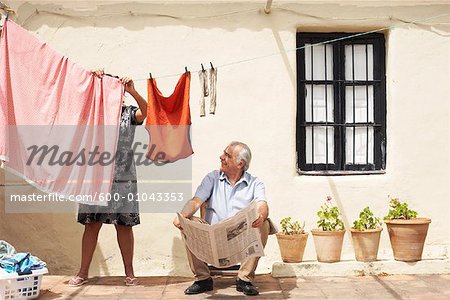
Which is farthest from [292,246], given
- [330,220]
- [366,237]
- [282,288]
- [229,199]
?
[229,199]

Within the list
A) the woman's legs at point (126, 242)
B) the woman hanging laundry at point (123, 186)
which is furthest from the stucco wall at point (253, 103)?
the woman hanging laundry at point (123, 186)

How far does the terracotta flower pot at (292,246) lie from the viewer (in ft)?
19.9

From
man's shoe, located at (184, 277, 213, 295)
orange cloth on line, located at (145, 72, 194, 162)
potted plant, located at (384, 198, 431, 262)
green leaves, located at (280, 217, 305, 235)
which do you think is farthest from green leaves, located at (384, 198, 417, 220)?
orange cloth on line, located at (145, 72, 194, 162)

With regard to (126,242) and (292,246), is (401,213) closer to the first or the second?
(292,246)

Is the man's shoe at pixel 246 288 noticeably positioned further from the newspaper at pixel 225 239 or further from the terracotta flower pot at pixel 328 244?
the terracotta flower pot at pixel 328 244

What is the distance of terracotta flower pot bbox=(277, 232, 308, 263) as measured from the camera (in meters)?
6.05

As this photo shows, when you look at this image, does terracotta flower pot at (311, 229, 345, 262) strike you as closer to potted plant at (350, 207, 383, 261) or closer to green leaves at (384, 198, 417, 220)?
potted plant at (350, 207, 383, 261)

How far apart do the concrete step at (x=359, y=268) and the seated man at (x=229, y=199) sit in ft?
2.66

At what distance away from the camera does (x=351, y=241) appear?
6.52 m

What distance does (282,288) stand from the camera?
5.56 metres

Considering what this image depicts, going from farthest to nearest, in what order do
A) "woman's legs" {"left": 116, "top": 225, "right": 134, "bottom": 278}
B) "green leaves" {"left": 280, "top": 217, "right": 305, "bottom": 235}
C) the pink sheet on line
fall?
"green leaves" {"left": 280, "top": 217, "right": 305, "bottom": 235} → "woman's legs" {"left": 116, "top": 225, "right": 134, "bottom": 278} → the pink sheet on line

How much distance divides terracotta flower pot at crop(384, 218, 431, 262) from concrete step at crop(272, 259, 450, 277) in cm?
8

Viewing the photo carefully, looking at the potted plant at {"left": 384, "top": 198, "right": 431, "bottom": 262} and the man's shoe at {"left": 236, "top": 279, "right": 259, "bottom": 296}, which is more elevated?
the potted plant at {"left": 384, "top": 198, "right": 431, "bottom": 262}

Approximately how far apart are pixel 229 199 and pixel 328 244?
128 cm
